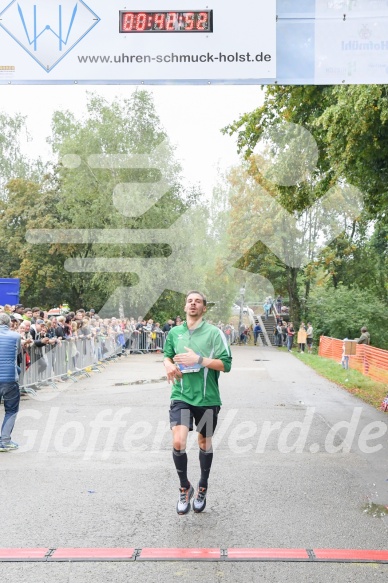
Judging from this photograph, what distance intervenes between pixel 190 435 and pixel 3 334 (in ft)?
9.23

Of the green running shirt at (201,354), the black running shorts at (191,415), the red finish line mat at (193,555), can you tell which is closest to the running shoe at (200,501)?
the black running shorts at (191,415)

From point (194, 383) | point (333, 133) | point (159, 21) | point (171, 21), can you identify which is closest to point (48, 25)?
point (159, 21)

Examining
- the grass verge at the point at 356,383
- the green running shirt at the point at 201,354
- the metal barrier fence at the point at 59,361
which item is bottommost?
the grass verge at the point at 356,383

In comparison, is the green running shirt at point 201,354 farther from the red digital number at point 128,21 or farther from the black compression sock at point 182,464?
the red digital number at point 128,21

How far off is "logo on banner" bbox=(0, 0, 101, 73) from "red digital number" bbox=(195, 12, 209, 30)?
0.97 m

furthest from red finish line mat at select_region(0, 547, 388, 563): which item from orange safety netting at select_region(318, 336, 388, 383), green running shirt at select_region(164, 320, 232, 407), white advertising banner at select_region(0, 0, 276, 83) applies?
orange safety netting at select_region(318, 336, 388, 383)

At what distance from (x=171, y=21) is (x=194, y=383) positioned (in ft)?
11.6

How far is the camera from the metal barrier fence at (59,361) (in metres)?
16.1

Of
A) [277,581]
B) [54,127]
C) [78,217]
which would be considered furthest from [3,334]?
[54,127]

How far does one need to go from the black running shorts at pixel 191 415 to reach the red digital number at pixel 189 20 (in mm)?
3591

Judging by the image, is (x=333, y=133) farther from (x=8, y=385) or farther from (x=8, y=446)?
(x=8, y=446)

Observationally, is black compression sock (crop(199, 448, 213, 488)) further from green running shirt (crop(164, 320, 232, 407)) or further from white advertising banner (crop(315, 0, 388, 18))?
white advertising banner (crop(315, 0, 388, 18))

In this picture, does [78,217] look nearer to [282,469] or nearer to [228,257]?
[228,257]

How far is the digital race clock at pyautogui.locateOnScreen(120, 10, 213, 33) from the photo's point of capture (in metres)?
7.80
